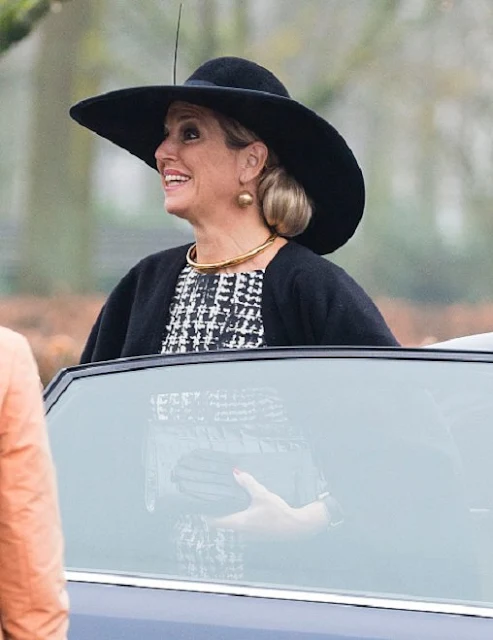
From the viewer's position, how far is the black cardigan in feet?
10.4

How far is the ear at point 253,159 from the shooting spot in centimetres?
344

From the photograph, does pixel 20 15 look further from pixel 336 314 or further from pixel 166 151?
pixel 336 314

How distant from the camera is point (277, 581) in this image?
2.50 meters

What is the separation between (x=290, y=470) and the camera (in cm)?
265

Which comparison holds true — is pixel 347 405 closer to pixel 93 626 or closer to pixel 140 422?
pixel 140 422

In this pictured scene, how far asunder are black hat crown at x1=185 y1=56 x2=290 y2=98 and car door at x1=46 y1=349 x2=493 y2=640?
92 centimetres

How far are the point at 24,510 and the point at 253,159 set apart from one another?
5.47 ft

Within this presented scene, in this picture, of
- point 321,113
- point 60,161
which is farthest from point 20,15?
point 321,113

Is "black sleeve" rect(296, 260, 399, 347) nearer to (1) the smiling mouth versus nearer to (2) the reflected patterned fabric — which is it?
(2) the reflected patterned fabric

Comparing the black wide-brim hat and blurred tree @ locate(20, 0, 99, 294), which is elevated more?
blurred tree @ locate(20, 0, 99, 294)

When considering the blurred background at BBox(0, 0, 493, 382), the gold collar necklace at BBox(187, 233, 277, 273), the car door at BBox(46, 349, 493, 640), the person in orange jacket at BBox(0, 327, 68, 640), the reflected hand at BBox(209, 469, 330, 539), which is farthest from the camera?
the blurred background at BBox(0, 0, 493, 382)

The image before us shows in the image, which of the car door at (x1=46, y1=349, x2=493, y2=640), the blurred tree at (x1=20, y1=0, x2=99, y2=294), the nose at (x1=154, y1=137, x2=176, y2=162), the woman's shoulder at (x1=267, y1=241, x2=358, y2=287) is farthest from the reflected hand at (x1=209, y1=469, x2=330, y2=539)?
the blurred tree at (x1=20, y1=0, x2=99, y2=294)

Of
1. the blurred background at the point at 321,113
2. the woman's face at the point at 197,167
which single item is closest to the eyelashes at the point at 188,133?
the woman's face at the point at 197,167

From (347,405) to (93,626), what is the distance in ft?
2.01
